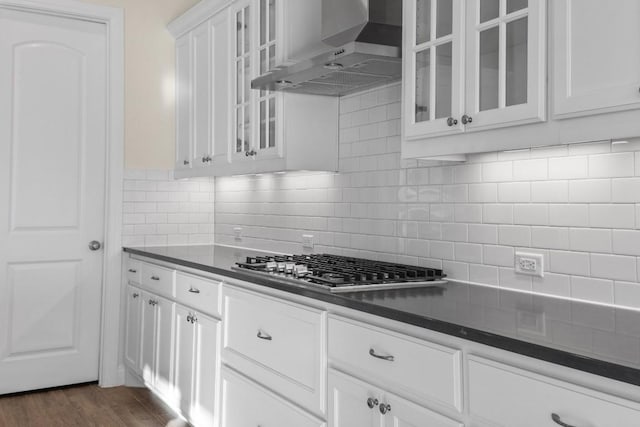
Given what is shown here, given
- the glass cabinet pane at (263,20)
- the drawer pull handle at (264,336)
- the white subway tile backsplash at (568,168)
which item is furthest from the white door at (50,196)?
the white subway tile backsplash at (568,168)

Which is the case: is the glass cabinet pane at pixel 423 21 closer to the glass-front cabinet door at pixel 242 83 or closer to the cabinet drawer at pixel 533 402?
the cabinet drawer at pixel 533 402

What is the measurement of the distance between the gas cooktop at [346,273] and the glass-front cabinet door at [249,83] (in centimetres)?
68

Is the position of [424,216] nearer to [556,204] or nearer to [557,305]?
[556,204]

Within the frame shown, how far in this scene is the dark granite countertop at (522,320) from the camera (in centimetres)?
125

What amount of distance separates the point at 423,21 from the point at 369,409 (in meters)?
1.34

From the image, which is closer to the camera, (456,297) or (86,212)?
(456,297)

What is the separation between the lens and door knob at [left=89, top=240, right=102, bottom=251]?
13.9 feet

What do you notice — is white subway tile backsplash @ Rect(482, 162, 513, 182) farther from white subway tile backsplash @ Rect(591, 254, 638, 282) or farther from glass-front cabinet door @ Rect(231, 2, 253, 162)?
glass-front cabinet door @ Rect(231, 2, 253, 162)

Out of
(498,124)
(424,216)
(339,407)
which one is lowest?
(339,407)

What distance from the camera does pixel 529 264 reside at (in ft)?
7.05

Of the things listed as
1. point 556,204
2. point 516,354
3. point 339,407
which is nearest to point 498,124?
point 556,204

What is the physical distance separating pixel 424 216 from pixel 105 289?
254 cm

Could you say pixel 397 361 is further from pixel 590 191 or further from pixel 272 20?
pixel 272 20

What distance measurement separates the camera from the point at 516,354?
1.39 meters
